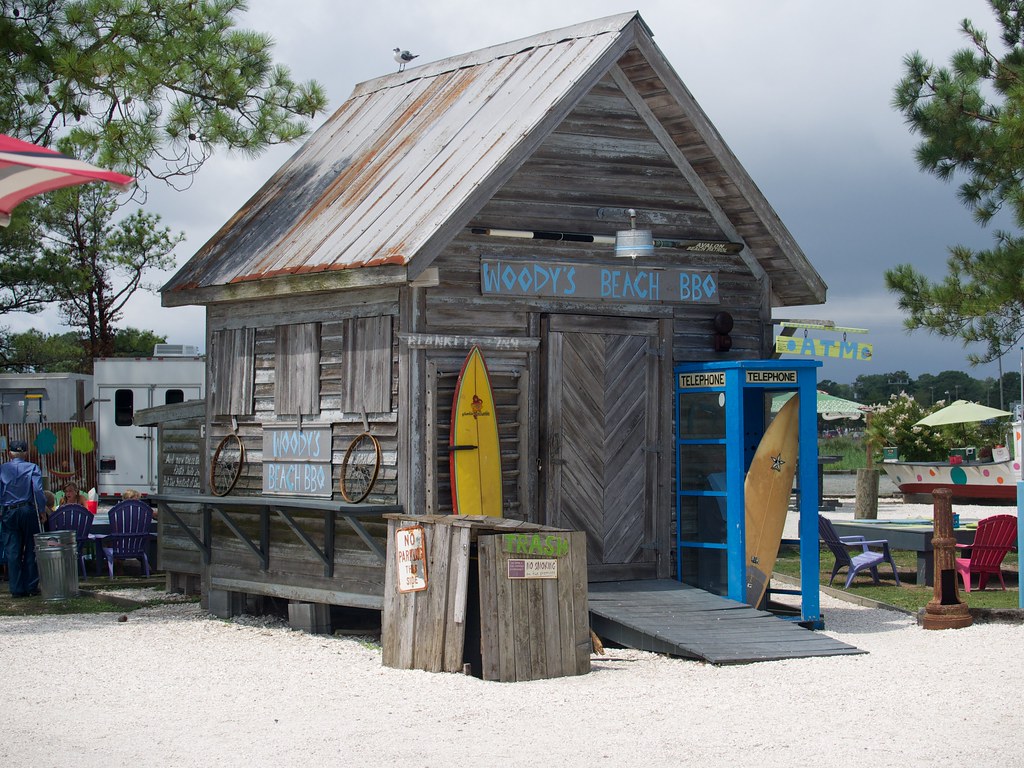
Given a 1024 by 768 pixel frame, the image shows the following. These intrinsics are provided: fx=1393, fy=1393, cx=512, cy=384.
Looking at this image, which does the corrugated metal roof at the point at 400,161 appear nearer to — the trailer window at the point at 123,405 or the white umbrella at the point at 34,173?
the white umbrella at the point at 34,173

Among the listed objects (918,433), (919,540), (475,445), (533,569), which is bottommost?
(919,540)

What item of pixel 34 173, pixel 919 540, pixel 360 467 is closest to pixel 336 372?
pixel 360 467

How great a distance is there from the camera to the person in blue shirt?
618 inches

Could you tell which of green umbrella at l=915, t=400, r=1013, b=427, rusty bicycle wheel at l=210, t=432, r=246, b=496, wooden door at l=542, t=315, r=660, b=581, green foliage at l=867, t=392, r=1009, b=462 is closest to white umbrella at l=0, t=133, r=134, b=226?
wooden door at l=542, t=315, r=660, b=581

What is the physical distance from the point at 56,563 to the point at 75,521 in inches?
73.6

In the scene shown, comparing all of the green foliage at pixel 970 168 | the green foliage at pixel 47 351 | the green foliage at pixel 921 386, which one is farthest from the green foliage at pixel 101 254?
the green foliage at pixel 921 386

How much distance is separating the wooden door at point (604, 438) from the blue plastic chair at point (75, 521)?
23.4 feet

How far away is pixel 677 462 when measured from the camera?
42.5 ft

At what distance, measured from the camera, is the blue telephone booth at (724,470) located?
12.2m

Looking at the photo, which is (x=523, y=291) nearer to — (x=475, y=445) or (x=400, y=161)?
(x=475, y=445)

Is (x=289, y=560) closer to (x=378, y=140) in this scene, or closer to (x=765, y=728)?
(x=378, y=140)

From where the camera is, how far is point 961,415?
34.1 m

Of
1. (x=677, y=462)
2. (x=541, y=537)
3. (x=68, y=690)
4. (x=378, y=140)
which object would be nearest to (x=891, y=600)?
(x=677, y=462)

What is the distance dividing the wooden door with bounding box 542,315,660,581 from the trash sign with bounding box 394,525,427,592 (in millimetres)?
2052
